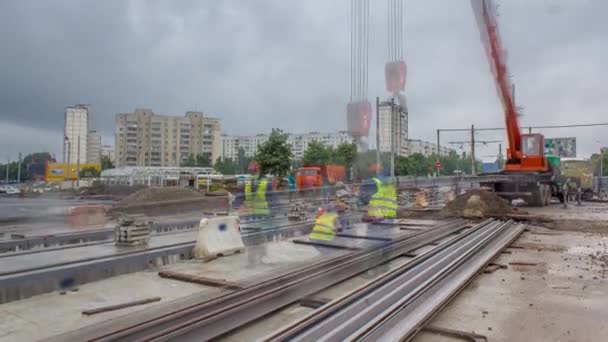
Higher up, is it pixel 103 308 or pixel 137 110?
pixel 137 110

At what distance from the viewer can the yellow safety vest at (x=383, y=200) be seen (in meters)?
11.0

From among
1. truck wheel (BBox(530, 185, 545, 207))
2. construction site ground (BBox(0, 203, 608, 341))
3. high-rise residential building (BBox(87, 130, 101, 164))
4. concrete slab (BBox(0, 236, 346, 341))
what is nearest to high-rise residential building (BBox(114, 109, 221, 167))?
high-rise residential building (BBox(87, 130, 101, 164))

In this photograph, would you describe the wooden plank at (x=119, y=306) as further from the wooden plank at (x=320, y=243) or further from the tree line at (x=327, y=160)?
the tree line at (x=327, y=160)

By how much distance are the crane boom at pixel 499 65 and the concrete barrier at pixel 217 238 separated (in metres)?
13.4

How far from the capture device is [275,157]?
33562 mm

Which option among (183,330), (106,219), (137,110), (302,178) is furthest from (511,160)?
(137,110)

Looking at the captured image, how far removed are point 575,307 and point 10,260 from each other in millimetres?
8317

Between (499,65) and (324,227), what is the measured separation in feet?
39.1

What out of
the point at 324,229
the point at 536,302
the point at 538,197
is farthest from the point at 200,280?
the point at 538,197

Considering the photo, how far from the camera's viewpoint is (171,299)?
5.11 meters

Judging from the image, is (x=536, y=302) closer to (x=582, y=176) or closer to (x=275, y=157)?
(x=275, y=157)

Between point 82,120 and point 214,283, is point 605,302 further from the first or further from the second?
point 82,120

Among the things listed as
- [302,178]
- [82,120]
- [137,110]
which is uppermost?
[137,110]

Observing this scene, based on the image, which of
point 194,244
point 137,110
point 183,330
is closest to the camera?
point 183,330
